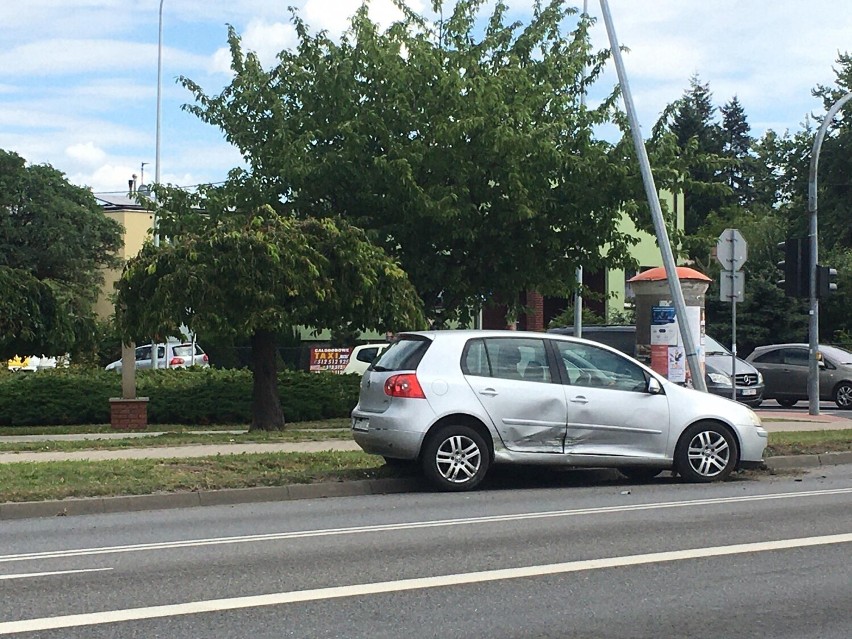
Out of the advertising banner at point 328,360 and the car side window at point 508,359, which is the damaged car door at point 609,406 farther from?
the advertising banner at point 328,360

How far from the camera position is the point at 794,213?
47688 mm

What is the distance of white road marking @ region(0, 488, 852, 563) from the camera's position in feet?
29.6

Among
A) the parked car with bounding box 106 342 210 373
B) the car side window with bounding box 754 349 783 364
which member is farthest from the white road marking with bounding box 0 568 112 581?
the parked car with bounding box 106 342 210 373

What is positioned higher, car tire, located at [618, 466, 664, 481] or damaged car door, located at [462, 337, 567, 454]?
damaged car door, located at [462, 337, 567, 454]

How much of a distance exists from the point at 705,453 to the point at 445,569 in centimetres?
583

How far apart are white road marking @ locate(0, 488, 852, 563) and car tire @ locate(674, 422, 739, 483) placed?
1023 mm

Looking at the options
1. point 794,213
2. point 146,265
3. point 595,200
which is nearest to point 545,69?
point 595,200

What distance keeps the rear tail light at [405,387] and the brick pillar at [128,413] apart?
11683 mm

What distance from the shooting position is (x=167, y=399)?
24203 millimetres

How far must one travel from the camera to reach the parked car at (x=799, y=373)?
2898 centimetres

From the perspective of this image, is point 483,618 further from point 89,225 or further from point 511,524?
point 89,225

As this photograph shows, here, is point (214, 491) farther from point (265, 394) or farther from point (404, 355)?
point (265, 394)

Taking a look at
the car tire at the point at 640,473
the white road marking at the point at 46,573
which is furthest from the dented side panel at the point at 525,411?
the white road marking at the point at 46,573

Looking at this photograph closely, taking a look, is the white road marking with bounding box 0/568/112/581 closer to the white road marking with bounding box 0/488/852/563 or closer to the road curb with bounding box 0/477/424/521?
the white road marking with bounding box 0/488/852/563
